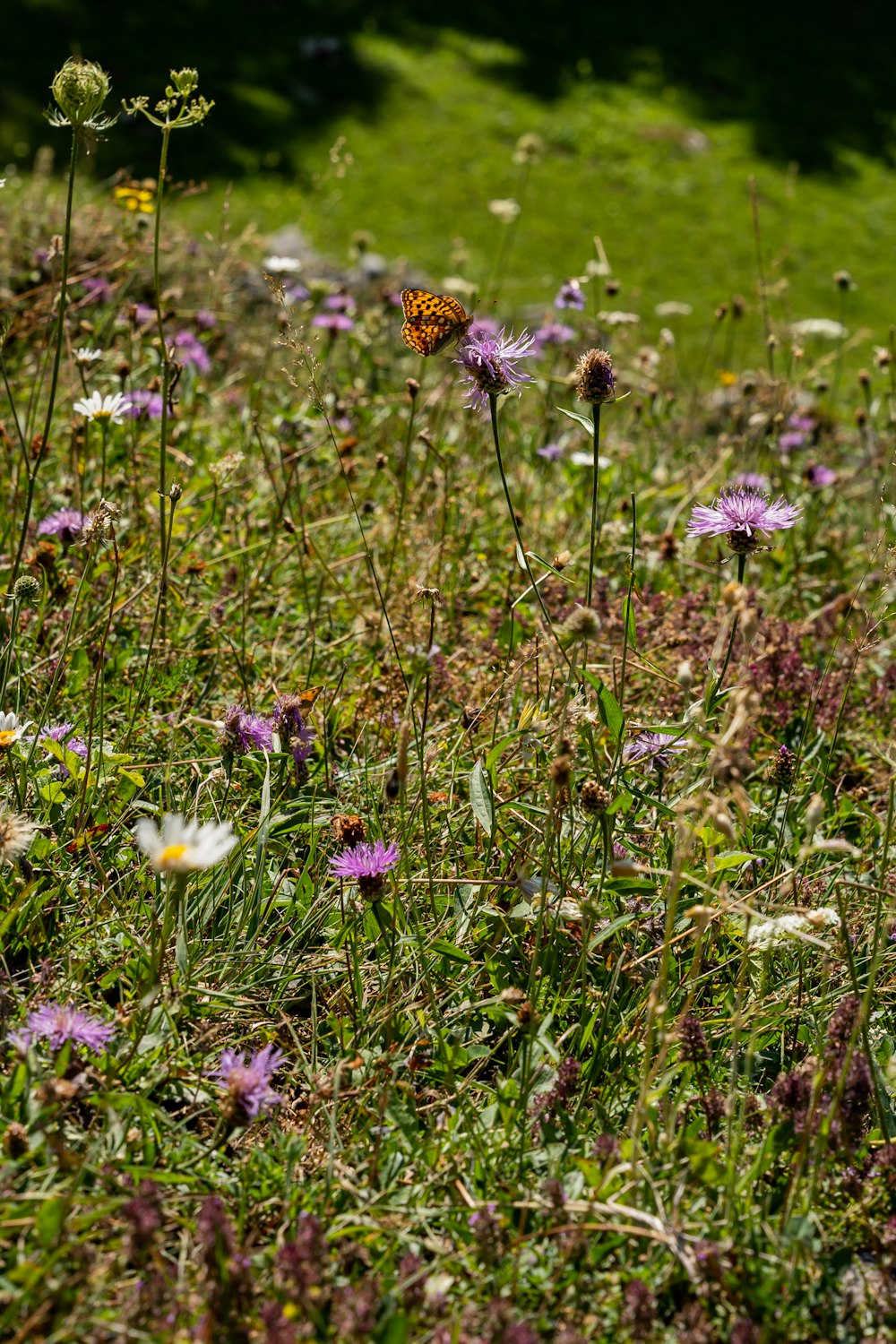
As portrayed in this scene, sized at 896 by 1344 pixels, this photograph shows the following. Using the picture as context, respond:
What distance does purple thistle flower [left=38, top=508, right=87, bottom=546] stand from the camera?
2271mm

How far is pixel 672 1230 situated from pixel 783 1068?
1.19ft

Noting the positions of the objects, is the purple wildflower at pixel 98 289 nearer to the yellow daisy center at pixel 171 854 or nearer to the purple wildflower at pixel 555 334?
the purple wildflower at pixel 555 334

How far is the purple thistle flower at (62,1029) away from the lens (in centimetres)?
137

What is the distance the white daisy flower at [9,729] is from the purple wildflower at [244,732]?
0.91 ft

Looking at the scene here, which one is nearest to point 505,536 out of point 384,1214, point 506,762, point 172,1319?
point 506,762

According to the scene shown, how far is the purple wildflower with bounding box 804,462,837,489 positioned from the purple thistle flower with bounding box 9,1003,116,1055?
7.97ft

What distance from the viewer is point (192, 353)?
3186mm

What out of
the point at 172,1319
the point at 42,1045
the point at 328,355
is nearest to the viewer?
the point at 172,1319

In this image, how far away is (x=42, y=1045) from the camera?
4.58ft

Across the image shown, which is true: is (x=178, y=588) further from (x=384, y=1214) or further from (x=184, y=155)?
(x=184, y=155)

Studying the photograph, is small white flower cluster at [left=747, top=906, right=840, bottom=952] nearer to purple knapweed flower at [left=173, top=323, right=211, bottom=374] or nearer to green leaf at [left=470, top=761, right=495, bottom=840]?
green leaf at [left=470, top=761, right=495, bottom=840]

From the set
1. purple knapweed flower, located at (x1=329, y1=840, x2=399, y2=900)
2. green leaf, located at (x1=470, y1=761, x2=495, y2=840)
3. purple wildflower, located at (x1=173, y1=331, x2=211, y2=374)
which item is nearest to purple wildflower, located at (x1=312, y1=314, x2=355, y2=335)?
purple wildflower, located at (x1=173, y1=331, x2=211, y2=374)

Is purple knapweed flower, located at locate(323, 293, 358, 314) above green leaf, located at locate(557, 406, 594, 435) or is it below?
below

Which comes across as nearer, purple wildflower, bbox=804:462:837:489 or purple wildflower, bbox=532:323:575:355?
purple wildflower, bbox=804:462:837:489
